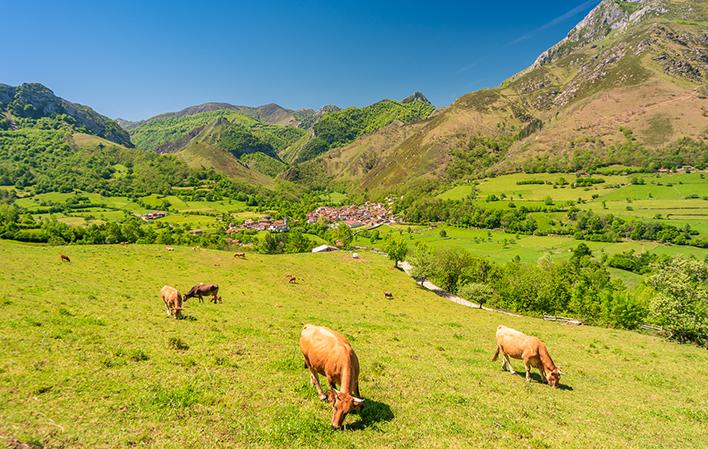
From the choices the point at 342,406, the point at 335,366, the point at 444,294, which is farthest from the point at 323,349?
the point at 444,294

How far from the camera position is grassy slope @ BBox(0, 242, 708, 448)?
10156 mm

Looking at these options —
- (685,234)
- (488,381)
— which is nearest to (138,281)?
(488,381)

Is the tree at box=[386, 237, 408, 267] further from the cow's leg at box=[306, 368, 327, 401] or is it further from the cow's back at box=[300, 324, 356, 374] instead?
the cow's back at box=[300, 324, 356, 374]

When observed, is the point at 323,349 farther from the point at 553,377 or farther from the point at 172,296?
the point at 172,296

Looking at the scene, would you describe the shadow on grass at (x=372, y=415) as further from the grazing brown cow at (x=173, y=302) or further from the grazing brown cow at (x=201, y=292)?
the grazing brown cow at (x=201, y=292)

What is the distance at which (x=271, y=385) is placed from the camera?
1347cm

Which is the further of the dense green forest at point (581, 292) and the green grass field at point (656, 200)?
the green grass field at point (656, 200)

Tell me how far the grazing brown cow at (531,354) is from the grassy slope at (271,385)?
1031 mm

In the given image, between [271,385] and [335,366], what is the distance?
152 inches

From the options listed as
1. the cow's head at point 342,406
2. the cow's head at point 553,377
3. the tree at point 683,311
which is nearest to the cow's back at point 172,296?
the cow's head at point 342,406

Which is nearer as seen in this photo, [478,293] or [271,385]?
[271,385]

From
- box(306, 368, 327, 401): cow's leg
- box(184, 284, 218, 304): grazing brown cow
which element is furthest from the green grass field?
box(306, 368, 327, 401): cow's leg

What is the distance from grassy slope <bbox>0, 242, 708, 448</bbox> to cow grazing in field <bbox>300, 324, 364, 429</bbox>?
0.66m

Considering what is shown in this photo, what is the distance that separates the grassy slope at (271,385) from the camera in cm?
1016
